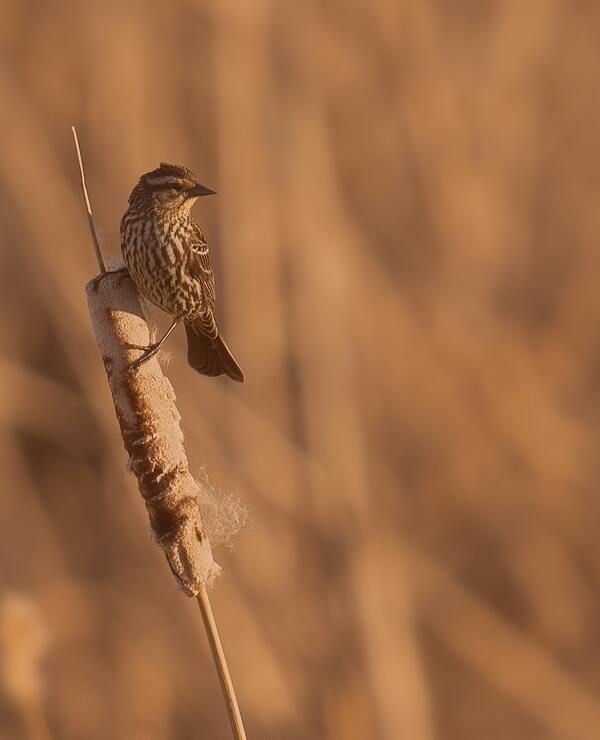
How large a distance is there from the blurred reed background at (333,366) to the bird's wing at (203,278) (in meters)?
0.91

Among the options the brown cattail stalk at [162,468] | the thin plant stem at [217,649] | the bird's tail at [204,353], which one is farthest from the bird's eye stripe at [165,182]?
the thin plant stem at [217,649]

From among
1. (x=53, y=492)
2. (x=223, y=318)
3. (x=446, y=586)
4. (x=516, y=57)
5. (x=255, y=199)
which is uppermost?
(x=516, y=57)

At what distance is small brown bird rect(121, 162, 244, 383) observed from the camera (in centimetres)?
214

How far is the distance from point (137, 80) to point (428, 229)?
1.23 meters

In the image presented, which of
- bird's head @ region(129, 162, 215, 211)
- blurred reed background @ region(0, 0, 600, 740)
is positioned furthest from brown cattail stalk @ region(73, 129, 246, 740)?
blurred reed background @ region(0, 0, 600, 740)

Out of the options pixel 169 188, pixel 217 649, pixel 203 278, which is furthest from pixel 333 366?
pixel 217 649

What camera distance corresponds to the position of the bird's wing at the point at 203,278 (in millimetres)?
2260

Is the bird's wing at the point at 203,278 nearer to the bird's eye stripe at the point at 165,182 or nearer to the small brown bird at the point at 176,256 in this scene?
the small brown bird at the point at 176,256

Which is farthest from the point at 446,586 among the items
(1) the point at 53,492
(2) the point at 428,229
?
(1) the point at 53,492

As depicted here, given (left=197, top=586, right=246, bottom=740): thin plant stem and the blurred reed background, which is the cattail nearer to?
(left=197, top=586, right=246, bottom=740): thin plant stem

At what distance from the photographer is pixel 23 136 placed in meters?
3.34

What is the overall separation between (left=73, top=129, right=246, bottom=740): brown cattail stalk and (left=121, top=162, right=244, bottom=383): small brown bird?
24.3 inches

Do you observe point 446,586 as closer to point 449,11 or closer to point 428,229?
point 428,229

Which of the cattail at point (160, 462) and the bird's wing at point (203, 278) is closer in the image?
the cattail at point (160, 462)
